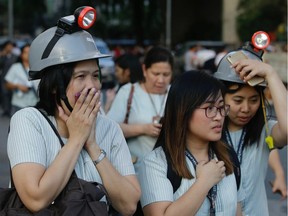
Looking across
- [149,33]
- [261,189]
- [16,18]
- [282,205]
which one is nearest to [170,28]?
[149,33]

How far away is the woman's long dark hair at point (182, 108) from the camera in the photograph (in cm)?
328

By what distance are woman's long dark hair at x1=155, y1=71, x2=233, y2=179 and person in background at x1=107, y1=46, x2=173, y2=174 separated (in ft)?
6.43

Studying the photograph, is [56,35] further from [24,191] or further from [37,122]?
[24,191]

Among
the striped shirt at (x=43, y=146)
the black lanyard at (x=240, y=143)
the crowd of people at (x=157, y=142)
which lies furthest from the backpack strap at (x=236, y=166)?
the striped shirt at (x=43, y=146)

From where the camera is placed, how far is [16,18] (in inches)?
2884

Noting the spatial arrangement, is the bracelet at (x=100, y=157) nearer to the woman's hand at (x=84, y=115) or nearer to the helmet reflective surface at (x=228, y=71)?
the woman's hand at (x=84, y=115)

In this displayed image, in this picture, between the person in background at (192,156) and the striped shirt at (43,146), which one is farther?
Result: the person in background at (192,156)

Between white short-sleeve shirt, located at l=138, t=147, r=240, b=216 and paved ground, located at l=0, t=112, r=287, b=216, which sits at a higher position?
white short-sleeve shirt, located at l=138, t=147, r=240, b=216

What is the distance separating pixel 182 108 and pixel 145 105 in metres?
2.53

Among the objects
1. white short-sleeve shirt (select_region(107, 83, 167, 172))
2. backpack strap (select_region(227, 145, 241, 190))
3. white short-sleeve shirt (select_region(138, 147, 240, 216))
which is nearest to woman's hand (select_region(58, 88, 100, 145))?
white short-sleeve shirt (select_region(138, 147, 240, 216))

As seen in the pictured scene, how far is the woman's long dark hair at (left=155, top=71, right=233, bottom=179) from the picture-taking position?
3.28 meters

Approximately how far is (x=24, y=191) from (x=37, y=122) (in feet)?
1.03

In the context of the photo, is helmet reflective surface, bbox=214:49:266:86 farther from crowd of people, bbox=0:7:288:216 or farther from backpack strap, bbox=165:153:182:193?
backpack strap, bbox=165:153:182:193

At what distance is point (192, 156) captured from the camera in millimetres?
3340
